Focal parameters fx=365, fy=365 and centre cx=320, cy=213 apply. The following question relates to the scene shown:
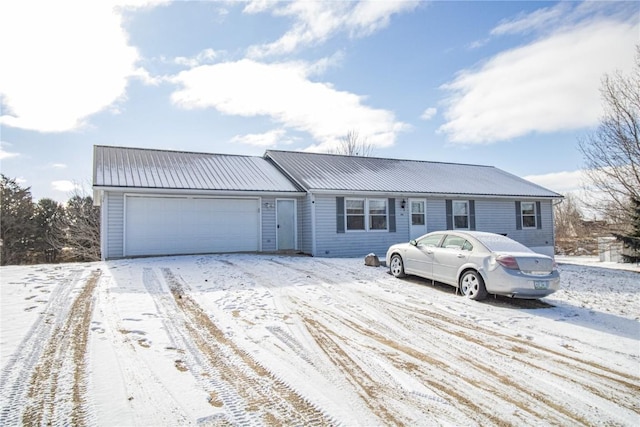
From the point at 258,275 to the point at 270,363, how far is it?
5.25m

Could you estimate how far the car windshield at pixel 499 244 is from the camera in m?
7.49

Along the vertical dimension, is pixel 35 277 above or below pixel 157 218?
below

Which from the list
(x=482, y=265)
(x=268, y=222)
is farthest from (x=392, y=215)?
(x=482, y=265)

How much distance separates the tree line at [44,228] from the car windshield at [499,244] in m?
24.0

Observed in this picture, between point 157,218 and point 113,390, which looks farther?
point 157,218

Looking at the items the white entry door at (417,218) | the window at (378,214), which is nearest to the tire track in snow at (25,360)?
the window at (378,214)

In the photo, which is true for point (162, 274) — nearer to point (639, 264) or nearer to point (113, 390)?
point (113, 390)

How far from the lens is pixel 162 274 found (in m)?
9.23

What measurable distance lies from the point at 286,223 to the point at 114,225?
6140 mm

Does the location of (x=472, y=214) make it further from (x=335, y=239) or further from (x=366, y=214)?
(x=335, y=239)

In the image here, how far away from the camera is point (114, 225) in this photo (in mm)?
12297

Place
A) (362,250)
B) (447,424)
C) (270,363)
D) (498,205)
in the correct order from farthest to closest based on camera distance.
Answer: (498,205)
(362,250)
(270,363)
(447,424)

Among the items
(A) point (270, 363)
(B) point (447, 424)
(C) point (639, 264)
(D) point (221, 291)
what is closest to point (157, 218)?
(D) point (221, 291)

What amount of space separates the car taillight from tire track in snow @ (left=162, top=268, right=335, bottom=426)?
5.18 m
